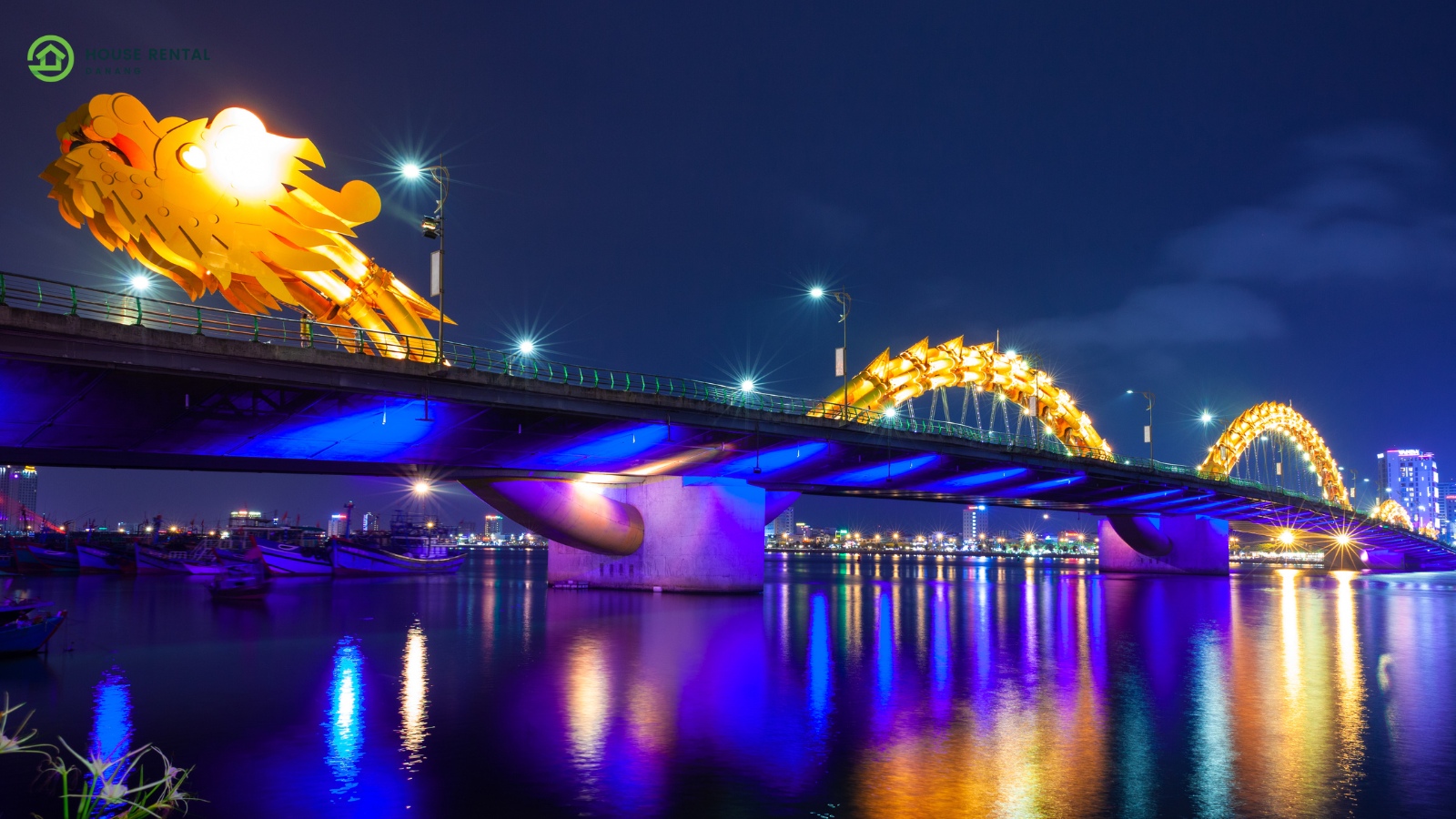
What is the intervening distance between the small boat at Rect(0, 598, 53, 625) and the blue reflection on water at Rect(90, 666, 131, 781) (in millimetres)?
4857

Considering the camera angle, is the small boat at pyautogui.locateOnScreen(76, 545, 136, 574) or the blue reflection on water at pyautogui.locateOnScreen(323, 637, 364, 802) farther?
the small boat at pyautogui.locateOnScreen(76, 545, 136, 574)

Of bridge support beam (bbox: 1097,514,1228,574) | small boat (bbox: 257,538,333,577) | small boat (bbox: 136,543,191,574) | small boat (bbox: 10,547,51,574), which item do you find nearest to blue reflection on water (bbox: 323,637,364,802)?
small boat (bbox: 257,538,333,577)

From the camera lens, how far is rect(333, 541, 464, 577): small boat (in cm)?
9788

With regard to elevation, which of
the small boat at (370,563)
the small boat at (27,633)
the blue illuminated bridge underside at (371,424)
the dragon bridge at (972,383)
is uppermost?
the dragon bridge at (972,383)

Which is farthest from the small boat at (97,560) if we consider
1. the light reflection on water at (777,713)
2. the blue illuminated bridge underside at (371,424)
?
the light reflection on water at (777,713)

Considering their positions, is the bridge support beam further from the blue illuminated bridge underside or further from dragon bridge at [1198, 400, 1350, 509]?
the blue illuminated bridge underside

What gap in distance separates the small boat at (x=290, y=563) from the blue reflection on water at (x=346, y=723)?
64.8m

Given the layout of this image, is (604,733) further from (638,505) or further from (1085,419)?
(1085,419)

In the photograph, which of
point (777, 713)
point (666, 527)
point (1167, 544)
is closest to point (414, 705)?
point (777, 713)

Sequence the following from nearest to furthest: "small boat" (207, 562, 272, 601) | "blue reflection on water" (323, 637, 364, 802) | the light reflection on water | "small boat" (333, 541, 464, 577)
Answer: the light reflection on water < "blue reflection on water" (323, 637, 364, 802) < "small boat" (207, 562, 272, 601) < "small boat" (333, 541, 464, 577)

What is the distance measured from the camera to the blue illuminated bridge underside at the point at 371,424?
31.8 m

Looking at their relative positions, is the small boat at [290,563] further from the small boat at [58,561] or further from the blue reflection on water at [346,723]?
the blue reflection on water at [346,723]

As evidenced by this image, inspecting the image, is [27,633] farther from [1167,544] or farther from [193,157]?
[1167,544]

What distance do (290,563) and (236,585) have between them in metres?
31.2
